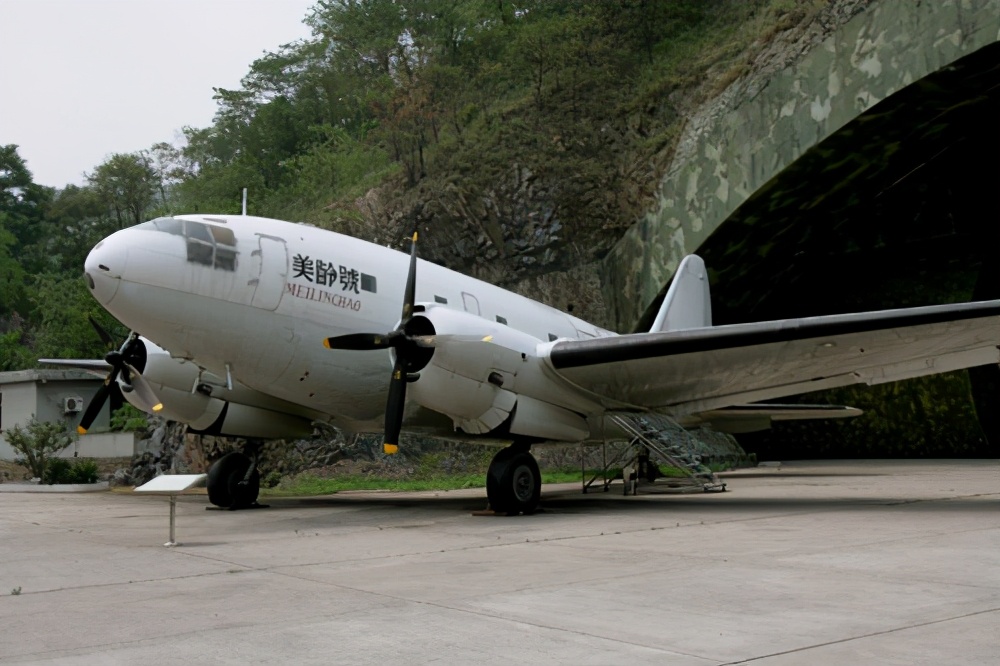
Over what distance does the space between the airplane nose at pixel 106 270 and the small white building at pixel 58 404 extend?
2541 cm

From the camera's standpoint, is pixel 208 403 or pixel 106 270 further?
pixel 208 403

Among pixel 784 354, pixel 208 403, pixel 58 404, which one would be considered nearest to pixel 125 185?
pixel 58 404

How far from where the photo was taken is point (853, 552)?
8.73 metres

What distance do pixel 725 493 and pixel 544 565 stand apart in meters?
10.5

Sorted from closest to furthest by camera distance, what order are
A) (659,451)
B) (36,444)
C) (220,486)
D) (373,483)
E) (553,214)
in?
1. (220,486)
2. (659,451)
3. (373,483)
4. (36,444)
5. (553,214)

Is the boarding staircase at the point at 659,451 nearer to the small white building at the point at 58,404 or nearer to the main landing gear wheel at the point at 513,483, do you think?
the main landing gear wheel at the point at 513,483

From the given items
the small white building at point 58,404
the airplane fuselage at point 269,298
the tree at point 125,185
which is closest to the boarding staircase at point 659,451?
the airplane fuselage at point 269,298

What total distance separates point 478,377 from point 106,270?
18.0 feet

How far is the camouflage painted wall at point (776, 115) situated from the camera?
22266mm

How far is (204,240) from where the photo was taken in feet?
44.2

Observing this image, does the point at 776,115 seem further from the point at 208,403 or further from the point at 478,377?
the point at 208,403

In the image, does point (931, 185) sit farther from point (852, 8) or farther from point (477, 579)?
point (477, 579)

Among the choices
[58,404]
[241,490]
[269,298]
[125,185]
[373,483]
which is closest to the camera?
[269,298]

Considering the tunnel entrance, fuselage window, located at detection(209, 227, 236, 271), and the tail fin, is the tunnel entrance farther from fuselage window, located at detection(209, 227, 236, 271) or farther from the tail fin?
fuselage window, located at detection(209, 227, 236, 271)
